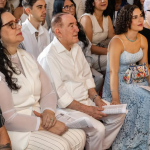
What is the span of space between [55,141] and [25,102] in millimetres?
324

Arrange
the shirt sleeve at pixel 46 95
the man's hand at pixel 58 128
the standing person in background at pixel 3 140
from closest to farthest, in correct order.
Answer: the standing person in background at pixel 3 140 < the man's hand at pixel 58 128 < the shirt sleeve at pixel 46 95

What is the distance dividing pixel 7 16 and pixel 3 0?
1.31m

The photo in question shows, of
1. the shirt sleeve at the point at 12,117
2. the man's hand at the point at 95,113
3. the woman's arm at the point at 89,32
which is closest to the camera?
the shirt sleeve at the point at 12,117

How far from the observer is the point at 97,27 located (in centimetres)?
343

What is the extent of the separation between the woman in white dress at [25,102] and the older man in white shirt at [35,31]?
3.12 feet

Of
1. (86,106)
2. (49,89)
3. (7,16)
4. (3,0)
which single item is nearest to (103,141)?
(86,106)

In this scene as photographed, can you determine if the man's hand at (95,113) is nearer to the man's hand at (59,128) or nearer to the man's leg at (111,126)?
the man's leg at (111,126)

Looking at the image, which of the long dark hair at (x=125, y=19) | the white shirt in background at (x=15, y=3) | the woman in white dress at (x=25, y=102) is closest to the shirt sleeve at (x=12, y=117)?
the woman in white dress at (x=25, y=102)

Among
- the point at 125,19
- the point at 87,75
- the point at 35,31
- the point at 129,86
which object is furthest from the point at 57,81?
the point at 35,31

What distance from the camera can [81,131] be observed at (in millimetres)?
1932

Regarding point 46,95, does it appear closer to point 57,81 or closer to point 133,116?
point 57,81

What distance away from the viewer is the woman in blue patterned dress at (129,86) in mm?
2387

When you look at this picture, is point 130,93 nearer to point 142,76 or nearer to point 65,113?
point 142,76

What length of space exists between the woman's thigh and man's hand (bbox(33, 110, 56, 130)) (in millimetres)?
46
